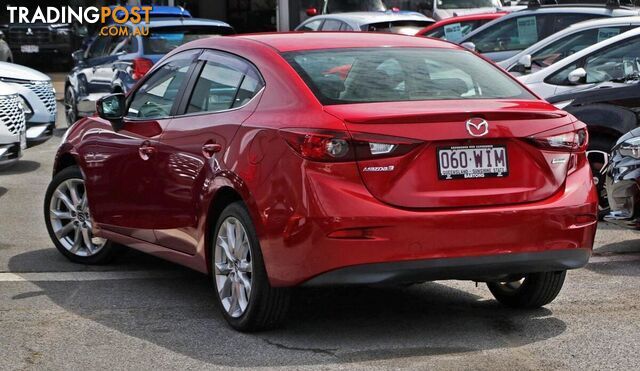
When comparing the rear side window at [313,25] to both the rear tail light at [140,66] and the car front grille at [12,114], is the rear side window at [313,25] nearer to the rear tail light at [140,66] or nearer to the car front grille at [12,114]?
the rear tail light at [140,66]

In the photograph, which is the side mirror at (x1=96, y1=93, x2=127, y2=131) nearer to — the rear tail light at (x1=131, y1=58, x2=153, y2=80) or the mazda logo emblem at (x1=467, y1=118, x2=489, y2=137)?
the mazda logo emblem at (x1=467, y1=118, x2=489, y2=137)

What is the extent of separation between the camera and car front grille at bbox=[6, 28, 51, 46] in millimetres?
29031

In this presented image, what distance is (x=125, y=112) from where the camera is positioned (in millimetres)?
7984

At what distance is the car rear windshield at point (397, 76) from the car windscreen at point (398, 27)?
38.2ft

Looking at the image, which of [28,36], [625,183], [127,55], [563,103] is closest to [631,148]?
[625,183]

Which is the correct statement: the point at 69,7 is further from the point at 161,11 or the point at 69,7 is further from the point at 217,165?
the point at 217,165

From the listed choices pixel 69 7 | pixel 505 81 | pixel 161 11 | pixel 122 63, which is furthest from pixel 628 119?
pixel 69 7

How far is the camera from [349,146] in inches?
235

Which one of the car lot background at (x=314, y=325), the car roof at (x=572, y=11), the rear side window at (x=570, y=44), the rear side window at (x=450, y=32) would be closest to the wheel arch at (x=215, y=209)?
the car lot background at (x=314, y=325)

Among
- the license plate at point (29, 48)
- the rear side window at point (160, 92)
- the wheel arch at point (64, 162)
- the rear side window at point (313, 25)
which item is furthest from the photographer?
the license plate at point (29, 48)

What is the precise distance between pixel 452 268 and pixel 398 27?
13.4 m

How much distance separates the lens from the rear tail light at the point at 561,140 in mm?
6285

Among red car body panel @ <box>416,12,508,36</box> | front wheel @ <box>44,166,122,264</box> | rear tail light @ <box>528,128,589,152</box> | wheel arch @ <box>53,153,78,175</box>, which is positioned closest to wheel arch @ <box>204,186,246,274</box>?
rear tail light @ <box>528,128,589,152</box>

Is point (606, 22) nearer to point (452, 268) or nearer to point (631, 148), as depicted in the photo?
point (631, 148)
